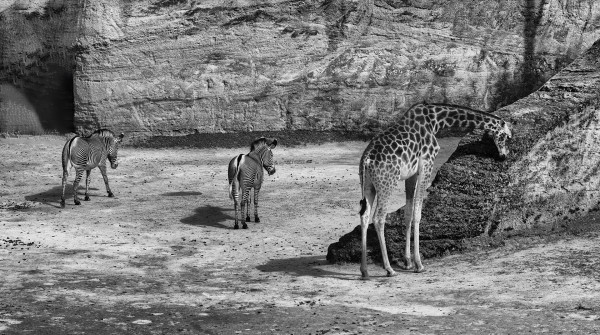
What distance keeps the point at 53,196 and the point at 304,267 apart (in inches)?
325

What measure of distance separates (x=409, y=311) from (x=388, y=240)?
8.67ft

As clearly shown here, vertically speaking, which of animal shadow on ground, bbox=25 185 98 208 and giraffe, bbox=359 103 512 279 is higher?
giraffe, bbox=359 103 512 279

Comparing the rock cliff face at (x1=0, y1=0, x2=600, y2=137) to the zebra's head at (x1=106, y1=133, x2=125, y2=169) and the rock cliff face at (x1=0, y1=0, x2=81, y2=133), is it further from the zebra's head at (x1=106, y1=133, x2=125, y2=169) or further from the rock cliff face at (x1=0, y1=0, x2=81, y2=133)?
the zebra's head at (x1=106, y1=133, x2=125, y2=169)

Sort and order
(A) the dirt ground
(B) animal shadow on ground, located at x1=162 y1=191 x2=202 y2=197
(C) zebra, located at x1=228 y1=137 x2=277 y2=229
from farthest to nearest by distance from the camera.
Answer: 1. (B) animal shadow on ground, located at x1=162 y1=191 x2=202 y2=197
2. (C) zebra, located at x1=228 y1=137 x2=277 y2=229
3. (A) the dirt ground

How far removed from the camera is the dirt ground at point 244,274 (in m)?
11.5

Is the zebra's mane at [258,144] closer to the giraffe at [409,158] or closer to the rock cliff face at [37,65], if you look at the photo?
the giraffe at [409,158]

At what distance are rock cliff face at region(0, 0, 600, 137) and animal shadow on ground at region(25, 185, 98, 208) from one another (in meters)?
4.73

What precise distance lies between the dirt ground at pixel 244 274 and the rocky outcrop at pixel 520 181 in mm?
354

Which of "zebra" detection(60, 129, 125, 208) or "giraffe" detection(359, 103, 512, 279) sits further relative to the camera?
"zebra" detection(60, 129, 125, 208)

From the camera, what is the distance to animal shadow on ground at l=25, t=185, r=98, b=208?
20.5 m

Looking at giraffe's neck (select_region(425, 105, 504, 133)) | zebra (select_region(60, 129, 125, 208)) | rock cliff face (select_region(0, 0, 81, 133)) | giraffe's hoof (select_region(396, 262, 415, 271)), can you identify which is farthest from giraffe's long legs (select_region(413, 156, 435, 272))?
rock cliff face (select_region(0, 0, 81, 133))

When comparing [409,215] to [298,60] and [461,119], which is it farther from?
[298,60]

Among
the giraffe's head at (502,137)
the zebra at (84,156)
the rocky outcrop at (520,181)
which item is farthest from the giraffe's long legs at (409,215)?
the zebra at (84,156)

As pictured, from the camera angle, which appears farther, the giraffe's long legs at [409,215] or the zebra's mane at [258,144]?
the zebra's mane at [258,144]
